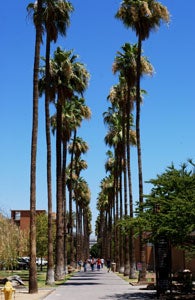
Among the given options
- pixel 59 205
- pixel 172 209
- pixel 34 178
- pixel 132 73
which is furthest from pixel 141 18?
pixel 172 209

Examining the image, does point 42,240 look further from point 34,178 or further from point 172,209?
point 172,209

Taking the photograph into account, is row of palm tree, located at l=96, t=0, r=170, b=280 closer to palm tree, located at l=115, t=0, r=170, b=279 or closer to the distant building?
palm tree, located at l=115, t=0, r=170, b=279

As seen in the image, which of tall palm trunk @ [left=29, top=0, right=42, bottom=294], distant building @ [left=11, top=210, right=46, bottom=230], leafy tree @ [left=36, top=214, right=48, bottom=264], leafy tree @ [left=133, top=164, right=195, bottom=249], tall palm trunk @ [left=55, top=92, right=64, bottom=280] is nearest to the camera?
leafy tree @ [left=133, top=164, right=195, bottom=249]

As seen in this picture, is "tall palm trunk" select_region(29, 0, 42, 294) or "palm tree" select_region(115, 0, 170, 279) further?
"palm tree" select_region(115, 0, 170, 279)

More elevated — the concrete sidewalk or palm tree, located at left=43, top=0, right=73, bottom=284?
palm tree, located at left=43, top=0, right=73, bottom=284

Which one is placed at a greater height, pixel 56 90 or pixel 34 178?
pixel 56 90

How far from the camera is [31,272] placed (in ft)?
86.4

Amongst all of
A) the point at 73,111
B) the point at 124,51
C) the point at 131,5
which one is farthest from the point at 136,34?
the point at 73,111

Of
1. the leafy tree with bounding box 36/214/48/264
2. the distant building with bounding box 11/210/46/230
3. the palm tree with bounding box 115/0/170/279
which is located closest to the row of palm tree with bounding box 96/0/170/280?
the palm tree with bounding box 115/0/170/279

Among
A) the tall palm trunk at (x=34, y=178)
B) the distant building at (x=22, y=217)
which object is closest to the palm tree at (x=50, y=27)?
the tall palm trunk at (x=34, y=178)

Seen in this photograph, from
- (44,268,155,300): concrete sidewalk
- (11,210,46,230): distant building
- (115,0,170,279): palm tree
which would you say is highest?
(115,0,170,279): palm tree

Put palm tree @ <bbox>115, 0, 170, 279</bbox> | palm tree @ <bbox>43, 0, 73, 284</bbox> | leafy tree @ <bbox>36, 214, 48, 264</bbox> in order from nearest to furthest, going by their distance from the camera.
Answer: palm tree @ <bbox>43, 0, 73, 284</bbox>
palm tree @ <bbox>115, 0, 170, 279</bbox>
leafy tree @ <bbox>36, 214, 48, 264</bbox>

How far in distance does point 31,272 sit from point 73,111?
83.3ft

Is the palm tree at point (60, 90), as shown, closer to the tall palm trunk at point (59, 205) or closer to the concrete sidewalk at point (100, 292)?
the tall palm trunk at point (59, 205)
